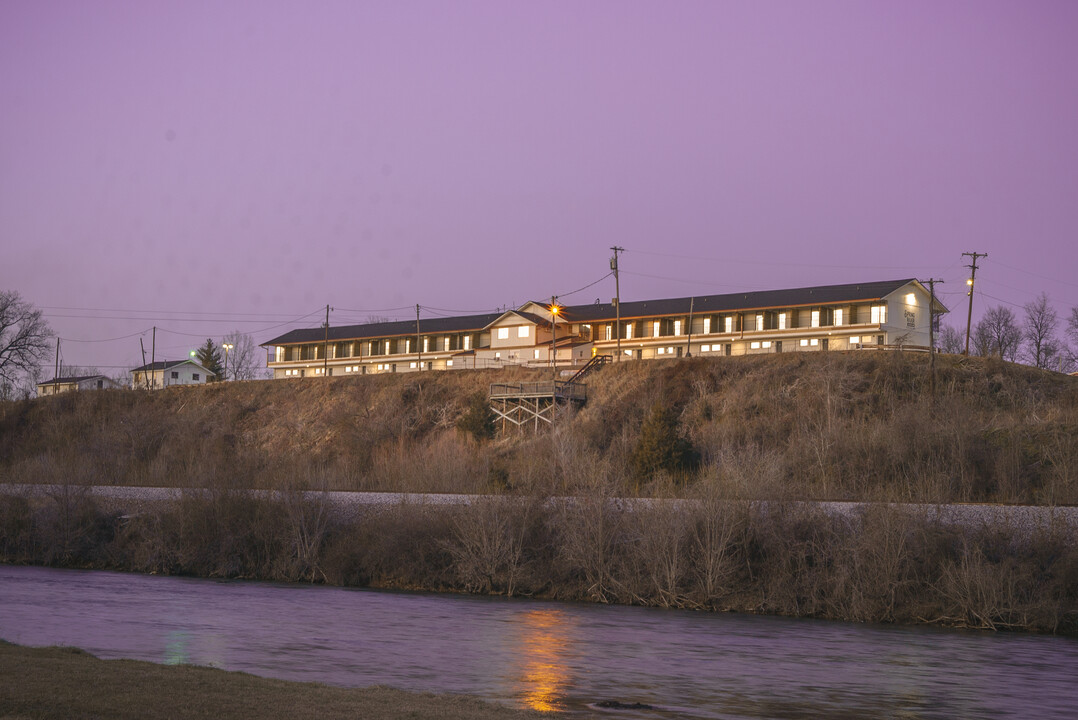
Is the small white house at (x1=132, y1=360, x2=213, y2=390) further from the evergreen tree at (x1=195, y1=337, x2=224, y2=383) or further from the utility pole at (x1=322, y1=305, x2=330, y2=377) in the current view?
the utility pole at (x1=322, y1=305, x2=330, y2=377)

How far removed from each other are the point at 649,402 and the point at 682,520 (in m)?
35.4

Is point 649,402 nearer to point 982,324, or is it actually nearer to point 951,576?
point 951,576

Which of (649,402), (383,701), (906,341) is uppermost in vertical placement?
(906,341)

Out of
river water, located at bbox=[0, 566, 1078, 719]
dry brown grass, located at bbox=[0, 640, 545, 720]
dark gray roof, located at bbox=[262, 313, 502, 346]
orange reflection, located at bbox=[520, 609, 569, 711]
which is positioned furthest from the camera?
dark gray roof, located at bbox=[262, 313, 502, 346]

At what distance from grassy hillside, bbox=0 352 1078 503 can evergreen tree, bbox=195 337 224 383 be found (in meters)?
41.7

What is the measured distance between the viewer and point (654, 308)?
98750 millimetres

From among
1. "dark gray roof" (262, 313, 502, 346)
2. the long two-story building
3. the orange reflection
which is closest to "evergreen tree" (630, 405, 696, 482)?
the orange reflection

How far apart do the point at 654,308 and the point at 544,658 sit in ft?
251

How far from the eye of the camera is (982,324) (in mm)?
127188

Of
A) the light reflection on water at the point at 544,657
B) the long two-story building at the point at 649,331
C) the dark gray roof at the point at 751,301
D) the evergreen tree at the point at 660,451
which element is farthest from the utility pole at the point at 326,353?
the light reflection on water at the point at 544,657

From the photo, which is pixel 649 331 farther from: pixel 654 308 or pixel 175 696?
pixel 175 696

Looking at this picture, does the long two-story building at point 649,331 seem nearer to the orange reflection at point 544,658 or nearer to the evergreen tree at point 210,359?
the evergreen tree at point 210,359

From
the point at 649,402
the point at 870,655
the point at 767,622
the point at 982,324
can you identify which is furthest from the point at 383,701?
the point at 982,324

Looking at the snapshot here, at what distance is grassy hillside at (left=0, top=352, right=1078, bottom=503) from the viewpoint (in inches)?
1719
